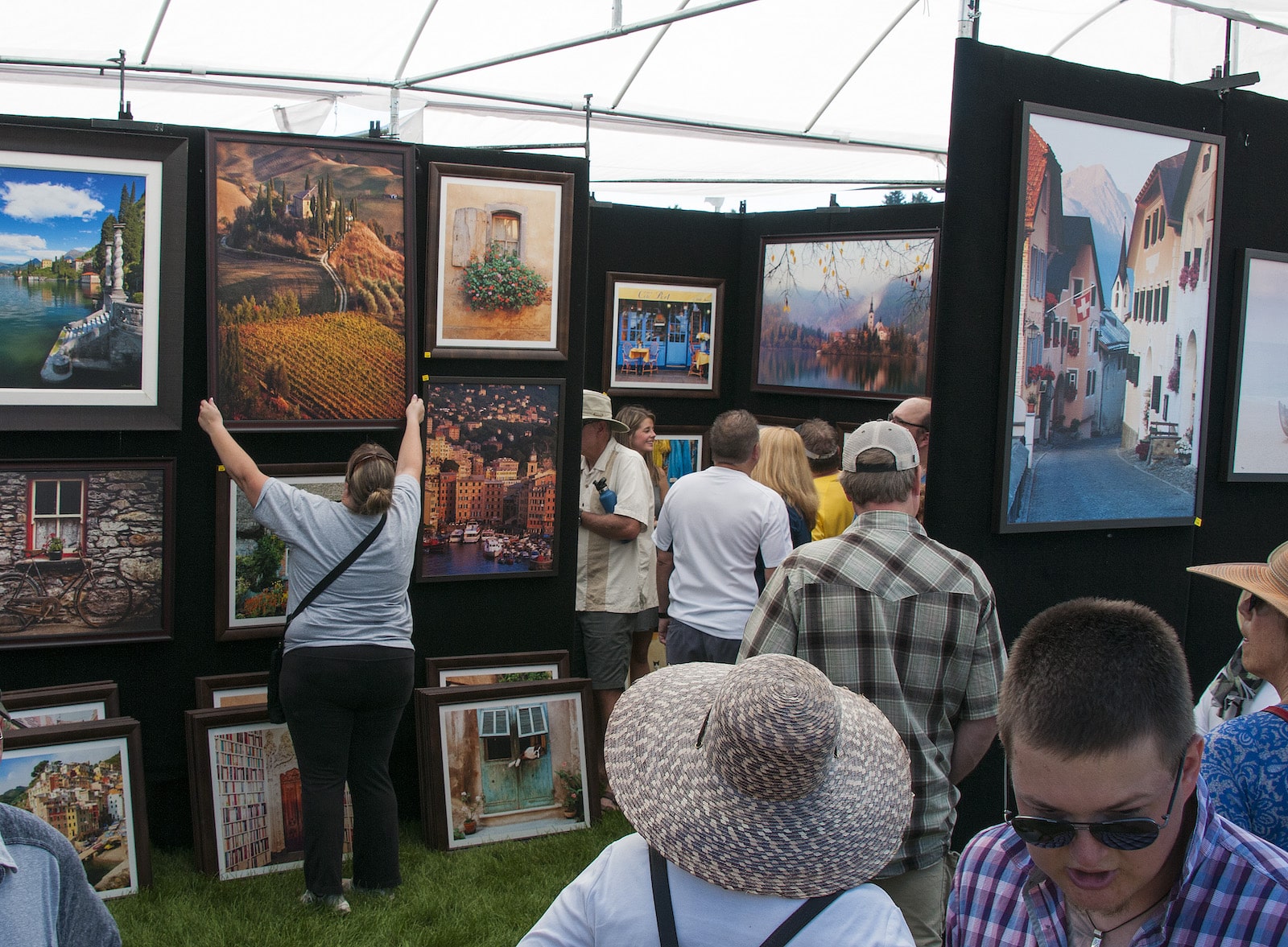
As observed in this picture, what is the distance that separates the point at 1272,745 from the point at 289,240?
12.4 feet

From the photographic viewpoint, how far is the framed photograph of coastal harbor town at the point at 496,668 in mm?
4910

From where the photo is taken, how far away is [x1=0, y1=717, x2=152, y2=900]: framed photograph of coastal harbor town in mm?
3898

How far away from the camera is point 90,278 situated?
4035 millimetres

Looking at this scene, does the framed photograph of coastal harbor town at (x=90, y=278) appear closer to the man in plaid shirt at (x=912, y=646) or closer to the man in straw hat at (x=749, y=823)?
the man in plaid shirt at (x=912, y=646)

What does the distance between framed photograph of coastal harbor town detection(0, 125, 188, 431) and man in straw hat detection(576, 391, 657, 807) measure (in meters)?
1.99

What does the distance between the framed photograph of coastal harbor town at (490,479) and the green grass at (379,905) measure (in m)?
1.24

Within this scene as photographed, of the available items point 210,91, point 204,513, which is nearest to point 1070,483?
point 204,513

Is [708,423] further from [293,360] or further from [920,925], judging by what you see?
[920,925]

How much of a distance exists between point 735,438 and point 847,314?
339cm

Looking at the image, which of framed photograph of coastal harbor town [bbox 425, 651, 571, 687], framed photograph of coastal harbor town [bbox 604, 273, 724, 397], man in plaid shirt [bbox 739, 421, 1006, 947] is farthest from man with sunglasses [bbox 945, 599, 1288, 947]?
framed photograph of coastal harbor town [bbox 604, 273, 724, 397]

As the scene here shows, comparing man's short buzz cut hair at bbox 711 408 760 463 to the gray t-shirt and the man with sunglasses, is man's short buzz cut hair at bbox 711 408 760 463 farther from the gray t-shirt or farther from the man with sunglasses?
the man with sunglasses

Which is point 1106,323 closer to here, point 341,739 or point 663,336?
point 341,739

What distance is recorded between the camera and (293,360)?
437cm

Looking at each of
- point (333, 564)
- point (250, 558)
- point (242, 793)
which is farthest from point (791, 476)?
point (242, 793)
